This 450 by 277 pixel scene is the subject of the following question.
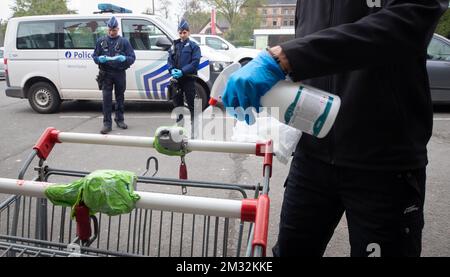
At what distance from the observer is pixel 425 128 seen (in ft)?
4.52

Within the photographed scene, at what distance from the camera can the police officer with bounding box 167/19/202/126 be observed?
677 centimetres

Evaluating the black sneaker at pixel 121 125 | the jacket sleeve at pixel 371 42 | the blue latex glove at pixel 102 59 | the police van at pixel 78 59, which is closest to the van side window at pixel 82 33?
the police van at pixel 78 59

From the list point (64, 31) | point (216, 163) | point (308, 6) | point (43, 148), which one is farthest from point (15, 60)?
point (308, 6)

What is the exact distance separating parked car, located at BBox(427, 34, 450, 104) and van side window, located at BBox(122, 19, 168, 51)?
518 cm

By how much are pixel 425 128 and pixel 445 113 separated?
25.2 ft

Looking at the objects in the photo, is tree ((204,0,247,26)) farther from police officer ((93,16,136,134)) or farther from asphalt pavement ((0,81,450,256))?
police officer ((93,16,136,134))

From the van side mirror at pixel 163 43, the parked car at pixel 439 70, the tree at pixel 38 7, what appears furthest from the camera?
the tree at pixel 38 7

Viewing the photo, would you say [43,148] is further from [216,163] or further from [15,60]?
[15,60]

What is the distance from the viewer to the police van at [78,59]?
799 centimetres

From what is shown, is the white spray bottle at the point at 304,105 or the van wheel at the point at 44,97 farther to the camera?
the van wheel at the point at 44,97

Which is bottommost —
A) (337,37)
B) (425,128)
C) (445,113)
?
(445,113)

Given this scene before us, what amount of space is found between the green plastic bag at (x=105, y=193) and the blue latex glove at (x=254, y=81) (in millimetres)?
395

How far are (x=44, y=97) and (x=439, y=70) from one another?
7848 millimetres

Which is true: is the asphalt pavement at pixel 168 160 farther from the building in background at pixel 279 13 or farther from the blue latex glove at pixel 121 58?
the building in background at pixel 279 13
